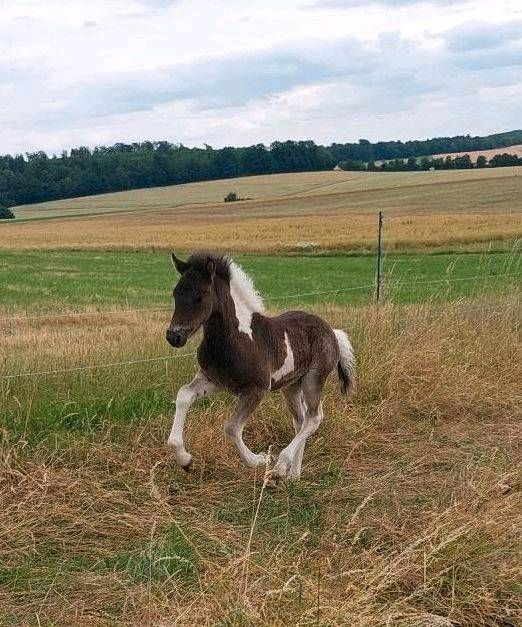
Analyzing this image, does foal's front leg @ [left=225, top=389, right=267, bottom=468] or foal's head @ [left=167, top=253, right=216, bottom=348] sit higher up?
foal's head @ [left=167, top=253, right=216, bottom=348]

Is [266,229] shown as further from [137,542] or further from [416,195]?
[137,542]

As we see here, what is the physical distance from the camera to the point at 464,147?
353ft

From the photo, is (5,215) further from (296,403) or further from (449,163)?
(296,403)

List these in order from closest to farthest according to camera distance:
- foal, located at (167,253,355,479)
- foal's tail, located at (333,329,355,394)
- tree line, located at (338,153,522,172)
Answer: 1. foal, located at (167,253,355,479)
2. foal's tail, located at (333,329,355,394)
3. tree line, located at (338,153,522,172)

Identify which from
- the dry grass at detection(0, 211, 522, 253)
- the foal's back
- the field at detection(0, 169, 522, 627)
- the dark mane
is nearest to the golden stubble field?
the dry grass at detection(0, 211, 522, 253)

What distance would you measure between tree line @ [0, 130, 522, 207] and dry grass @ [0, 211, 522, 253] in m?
40.2

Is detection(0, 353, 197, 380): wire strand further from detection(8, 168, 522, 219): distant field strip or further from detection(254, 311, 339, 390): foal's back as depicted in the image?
detection(8, 168, 522, 219): distant field strip

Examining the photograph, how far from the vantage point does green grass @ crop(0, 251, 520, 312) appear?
18.5 m

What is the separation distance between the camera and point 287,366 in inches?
208

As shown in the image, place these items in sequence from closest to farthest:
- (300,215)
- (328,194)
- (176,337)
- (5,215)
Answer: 1. (176,337)
2. (300,215)
3. (328,194)
4. (5,215)

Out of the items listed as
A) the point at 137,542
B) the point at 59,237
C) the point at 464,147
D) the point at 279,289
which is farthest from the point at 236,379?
the point at 464,147

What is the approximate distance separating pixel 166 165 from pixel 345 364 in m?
98.0

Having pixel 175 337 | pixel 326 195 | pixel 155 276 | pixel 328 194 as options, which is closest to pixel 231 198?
pixel 328 194

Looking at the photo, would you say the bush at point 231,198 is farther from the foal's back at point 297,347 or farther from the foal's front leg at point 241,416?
the foal's front leg at point 241,416
